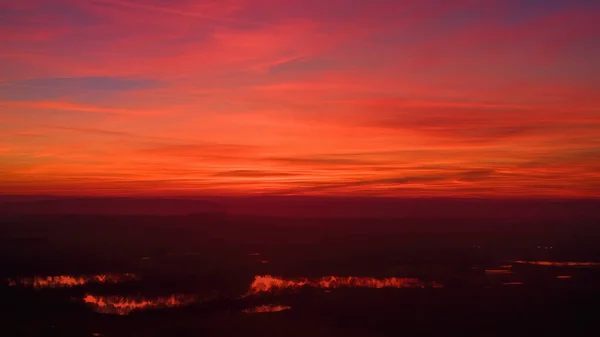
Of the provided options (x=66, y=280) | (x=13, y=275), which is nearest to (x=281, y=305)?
(x=66, y=280)

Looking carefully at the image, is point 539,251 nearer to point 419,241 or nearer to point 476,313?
point 419,241

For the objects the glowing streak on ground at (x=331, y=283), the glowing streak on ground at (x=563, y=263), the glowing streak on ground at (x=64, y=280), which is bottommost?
the glowing streak on ground at (x=563, y=263)

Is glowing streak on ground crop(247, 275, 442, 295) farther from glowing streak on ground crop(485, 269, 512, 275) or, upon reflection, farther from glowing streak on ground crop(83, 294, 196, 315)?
glowing streak on ground crop(485, 269, 512, 275)

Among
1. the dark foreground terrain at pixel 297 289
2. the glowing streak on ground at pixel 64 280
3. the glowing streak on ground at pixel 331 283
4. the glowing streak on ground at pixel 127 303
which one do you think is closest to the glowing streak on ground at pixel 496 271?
the dark foreground terrain at pixel 297 289

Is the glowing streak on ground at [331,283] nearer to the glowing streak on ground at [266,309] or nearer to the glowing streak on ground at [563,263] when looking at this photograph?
the glowing streak on ground at [266,309]

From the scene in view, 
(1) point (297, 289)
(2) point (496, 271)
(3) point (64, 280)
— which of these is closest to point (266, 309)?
(1) point (297, 289)

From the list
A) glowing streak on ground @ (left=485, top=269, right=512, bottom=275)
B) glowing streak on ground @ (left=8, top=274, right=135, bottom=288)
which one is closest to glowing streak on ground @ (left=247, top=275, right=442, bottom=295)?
glowing streak on ground @ (left=485, top=269, right=512, bottom=275)

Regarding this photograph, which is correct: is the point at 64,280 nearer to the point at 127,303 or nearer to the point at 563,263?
the point at 127,303
